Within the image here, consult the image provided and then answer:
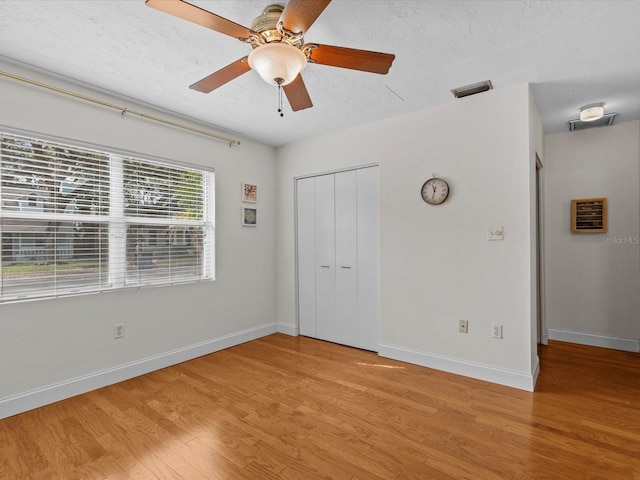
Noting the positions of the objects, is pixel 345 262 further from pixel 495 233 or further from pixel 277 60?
pixel 277 60

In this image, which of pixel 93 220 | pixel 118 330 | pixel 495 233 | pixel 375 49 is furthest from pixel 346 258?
pixel 93 220

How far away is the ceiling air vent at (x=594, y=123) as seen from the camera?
128 inches

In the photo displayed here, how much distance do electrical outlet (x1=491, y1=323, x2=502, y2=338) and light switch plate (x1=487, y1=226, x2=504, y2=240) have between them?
0.73 m

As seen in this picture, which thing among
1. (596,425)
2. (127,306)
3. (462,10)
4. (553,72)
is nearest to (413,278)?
(596,425)

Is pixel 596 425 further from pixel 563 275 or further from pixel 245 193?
pixel 245 193

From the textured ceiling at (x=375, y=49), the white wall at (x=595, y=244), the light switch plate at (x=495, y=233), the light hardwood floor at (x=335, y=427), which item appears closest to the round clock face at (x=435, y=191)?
the light switch plate at (x=495, y=233)

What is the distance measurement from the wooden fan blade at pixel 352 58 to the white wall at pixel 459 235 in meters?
1.44

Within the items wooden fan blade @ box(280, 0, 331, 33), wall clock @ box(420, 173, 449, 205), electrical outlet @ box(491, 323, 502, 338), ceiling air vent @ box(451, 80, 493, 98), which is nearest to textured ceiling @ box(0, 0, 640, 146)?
ceiling air vent @ box(451, 80, 493, 98)

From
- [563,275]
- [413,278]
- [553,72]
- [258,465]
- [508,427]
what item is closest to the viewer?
[258,465]

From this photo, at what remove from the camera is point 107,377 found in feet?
8.99

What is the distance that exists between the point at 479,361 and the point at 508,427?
777 mm

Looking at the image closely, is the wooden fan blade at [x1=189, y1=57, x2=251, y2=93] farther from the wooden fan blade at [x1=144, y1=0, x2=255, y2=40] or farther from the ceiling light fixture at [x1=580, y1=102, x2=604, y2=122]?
the ceiling light fixture at [x1=580, y1=102, x2=604, y2=122]

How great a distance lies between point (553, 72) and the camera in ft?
7.92

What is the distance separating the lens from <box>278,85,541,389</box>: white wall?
265 centimetres
